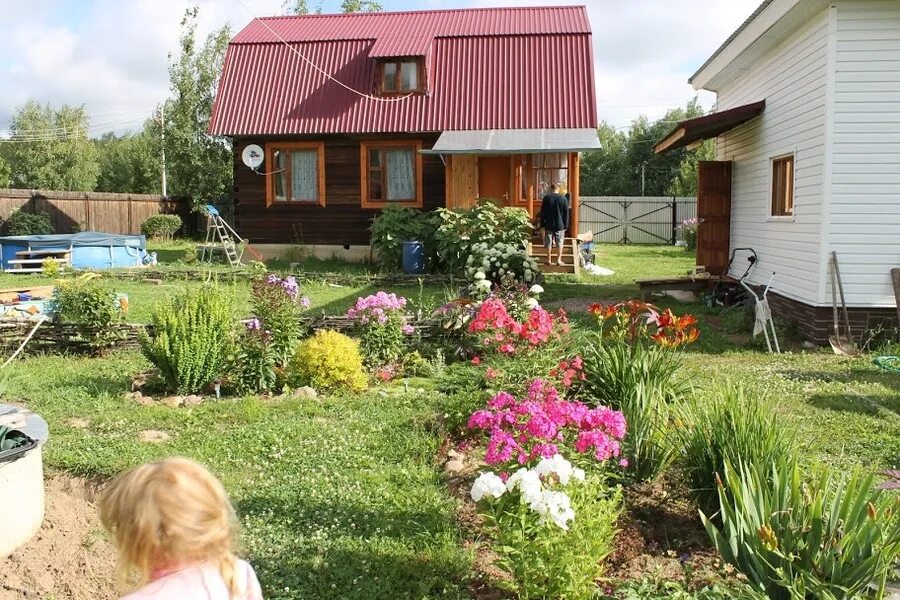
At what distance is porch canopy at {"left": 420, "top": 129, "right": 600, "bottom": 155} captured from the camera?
1708cm

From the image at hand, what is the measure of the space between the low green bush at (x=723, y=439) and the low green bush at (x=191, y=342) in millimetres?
4471

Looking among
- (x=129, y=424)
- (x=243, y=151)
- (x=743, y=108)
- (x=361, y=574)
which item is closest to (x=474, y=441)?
(x=361, y=574)

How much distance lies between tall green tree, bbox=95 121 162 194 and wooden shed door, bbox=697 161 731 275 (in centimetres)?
2818

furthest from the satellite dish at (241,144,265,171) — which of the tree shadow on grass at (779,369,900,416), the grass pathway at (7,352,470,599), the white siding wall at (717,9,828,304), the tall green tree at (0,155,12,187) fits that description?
the tall green tree at (0,155,12,187)

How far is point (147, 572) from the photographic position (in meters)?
2.21

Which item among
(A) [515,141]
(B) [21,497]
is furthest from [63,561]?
(A) [515,141]

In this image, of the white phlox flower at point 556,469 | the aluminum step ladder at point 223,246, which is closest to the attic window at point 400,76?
the aluminum step ladder at point 223,246

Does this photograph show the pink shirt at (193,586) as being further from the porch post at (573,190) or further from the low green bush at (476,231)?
the porch post at (573,190)

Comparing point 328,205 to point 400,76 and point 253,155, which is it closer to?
point 253,155

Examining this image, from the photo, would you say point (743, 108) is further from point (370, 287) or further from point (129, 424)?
point (129, 424)

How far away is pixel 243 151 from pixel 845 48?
14.8m

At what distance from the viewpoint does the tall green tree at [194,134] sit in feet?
104

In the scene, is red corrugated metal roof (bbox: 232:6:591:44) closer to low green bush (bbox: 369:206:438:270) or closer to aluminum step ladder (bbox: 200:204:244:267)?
aluminum step ladder (bbox: 200:204:244:267)

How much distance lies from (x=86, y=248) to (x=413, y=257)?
8.35m
